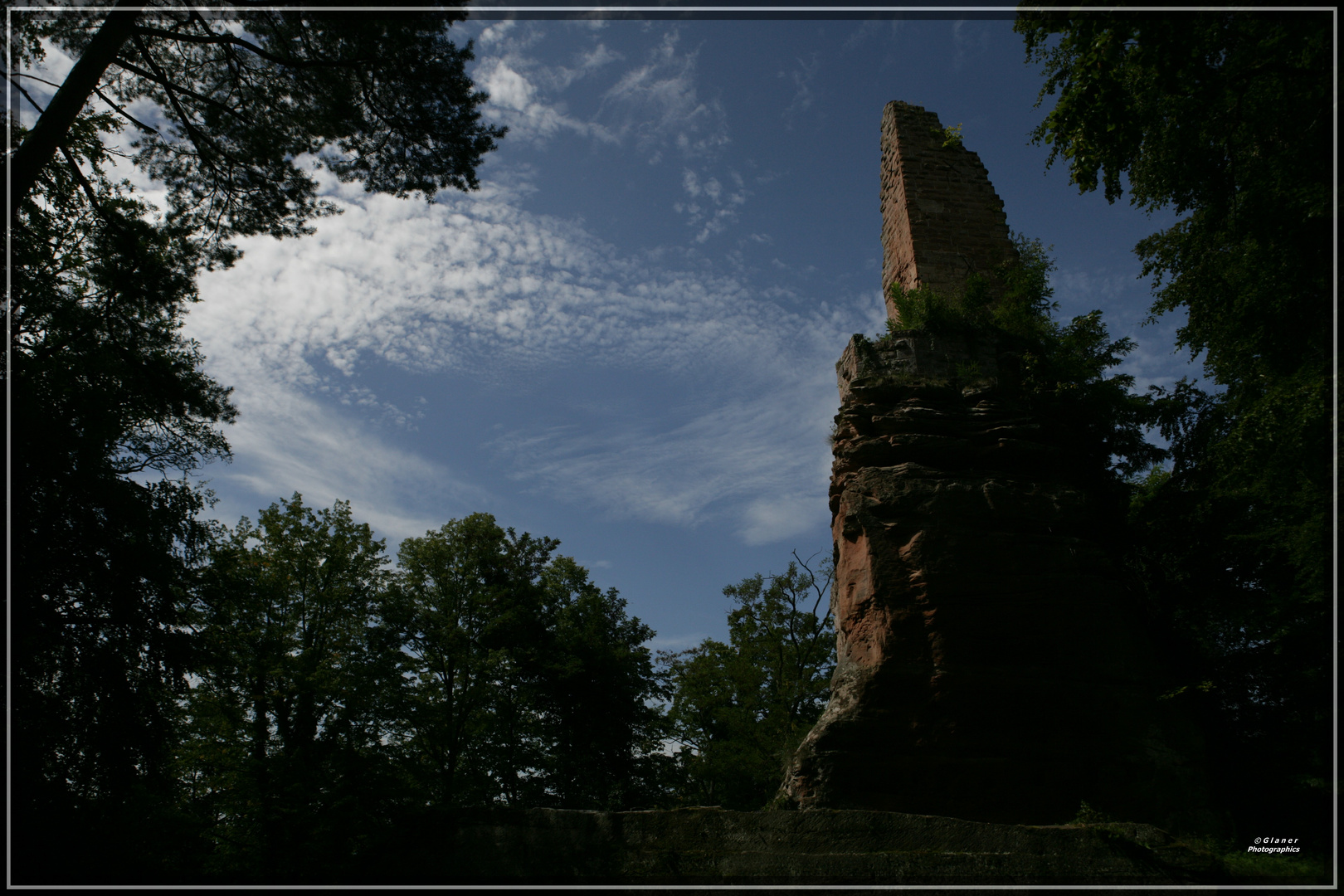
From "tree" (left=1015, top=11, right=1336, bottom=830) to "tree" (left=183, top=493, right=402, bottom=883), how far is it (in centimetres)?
1429

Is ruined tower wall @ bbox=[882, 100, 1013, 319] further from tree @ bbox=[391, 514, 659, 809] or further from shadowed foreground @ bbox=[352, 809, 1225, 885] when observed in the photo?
tree @ bbox=[391, 514, 659, 809]

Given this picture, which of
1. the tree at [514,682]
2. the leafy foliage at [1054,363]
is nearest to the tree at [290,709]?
the tree at [514,682]

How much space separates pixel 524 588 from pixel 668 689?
686 centimetres

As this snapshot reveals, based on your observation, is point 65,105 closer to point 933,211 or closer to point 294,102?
point 294,102

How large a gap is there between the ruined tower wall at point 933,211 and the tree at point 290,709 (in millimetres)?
13337

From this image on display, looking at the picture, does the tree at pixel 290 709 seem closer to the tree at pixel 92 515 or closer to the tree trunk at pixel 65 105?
the tree at pixel 92 515

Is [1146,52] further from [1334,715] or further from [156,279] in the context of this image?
[156,279]

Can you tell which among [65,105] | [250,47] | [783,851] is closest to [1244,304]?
[783,851]

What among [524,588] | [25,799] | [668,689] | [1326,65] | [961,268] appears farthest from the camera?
[668,689]

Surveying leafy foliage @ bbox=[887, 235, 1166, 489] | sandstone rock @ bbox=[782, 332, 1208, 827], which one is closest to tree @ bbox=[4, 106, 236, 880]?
sandstone rock @ bbox=[782, 332, 1208, 827]

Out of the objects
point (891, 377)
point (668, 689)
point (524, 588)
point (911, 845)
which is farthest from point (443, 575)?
point (911, 845)

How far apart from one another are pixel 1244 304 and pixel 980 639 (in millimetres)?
5011

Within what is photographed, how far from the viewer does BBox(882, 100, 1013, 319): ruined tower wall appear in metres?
13.0

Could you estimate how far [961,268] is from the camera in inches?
513
